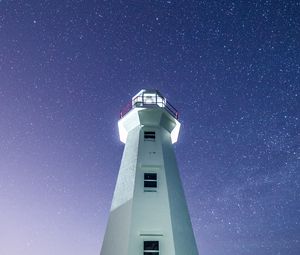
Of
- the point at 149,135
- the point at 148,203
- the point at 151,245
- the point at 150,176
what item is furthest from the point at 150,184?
the point at 149,135

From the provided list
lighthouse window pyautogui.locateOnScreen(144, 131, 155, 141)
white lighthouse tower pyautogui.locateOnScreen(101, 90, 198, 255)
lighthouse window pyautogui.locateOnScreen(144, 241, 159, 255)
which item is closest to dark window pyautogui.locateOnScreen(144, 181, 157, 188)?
white lighthouse tower pyautogui.locateOnScreen(101, 90, 198, 255)

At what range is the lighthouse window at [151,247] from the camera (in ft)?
32.9

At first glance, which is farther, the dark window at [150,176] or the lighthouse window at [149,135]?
the lighthouse window at [149,135]

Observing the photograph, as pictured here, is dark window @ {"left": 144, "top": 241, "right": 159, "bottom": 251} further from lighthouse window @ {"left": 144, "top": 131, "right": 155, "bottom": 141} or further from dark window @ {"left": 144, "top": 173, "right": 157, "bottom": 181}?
lighthouse window @ {"left": 144, "top": 131, "right": 155, "bottom": 141}

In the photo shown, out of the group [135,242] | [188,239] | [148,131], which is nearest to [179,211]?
[188,239]

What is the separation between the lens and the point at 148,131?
1362cm

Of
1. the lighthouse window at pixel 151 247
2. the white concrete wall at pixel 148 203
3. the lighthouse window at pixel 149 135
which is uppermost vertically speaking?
the lighthouse window at pixel 149 135

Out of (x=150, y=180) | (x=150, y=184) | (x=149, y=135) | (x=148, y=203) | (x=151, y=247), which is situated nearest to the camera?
(x=151, y=247)

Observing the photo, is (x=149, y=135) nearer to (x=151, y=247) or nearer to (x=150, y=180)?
(x=150, y=180)

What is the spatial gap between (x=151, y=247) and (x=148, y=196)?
1866mm

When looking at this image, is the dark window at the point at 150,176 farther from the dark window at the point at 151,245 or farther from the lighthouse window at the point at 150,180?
the dark window at the point at 151,245

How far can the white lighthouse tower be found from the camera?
10.2 metres

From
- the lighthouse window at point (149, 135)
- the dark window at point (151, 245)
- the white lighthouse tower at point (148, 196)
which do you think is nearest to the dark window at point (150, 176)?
the white lighthouse tower at point (148, 196)

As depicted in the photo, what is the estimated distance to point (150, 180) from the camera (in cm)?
1180
